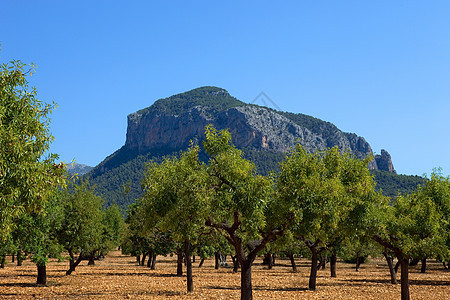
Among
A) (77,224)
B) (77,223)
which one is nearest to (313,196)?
(77,224)

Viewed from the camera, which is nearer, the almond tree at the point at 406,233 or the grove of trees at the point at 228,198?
the grove of trees at the point at 228,198

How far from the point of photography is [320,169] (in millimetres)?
28969

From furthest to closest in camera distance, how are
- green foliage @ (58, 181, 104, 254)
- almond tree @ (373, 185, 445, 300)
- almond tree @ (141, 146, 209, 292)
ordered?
1. green foliage @ (58, 181, 104, 254)
2. almond tree @ (373, 185, 445, 300)
3. almond tree @ (141, 146, 209, 292)

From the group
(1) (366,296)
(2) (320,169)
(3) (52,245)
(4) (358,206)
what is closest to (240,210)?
(2) (320,169)

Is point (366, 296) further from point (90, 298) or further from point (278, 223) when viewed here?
point (90, 298)

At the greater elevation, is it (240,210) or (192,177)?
(192,177)

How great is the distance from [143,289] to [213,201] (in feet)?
61.3

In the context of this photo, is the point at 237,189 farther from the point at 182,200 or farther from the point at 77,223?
the point at 77,223

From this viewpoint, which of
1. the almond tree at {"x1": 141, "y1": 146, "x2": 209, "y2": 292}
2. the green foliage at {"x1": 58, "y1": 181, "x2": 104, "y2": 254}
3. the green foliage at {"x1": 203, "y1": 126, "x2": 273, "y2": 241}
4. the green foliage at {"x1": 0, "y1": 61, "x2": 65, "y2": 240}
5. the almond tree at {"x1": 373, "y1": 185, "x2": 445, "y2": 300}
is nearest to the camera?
the green foliage at {"x1": 0, "y1": 61, "x2": 65, "y2": 240}

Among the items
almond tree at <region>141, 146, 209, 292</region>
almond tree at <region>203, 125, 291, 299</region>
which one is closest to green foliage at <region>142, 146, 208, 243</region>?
almond tree at <region>141, 146, 209, 292</region>

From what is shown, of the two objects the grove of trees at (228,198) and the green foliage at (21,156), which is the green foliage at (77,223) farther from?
the green foliage at (21,156)

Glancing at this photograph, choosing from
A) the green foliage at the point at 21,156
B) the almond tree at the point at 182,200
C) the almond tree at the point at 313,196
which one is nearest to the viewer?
the green foliage at the point at 21,156

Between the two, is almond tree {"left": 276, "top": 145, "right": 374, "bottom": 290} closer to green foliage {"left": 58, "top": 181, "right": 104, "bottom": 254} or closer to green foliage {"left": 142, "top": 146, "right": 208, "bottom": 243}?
green foliage {"left": 142, "top": 146, "right": 208, "bottom": 243}

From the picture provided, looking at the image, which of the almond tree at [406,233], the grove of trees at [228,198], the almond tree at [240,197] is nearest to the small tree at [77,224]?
the grove of trees at [228,198]
